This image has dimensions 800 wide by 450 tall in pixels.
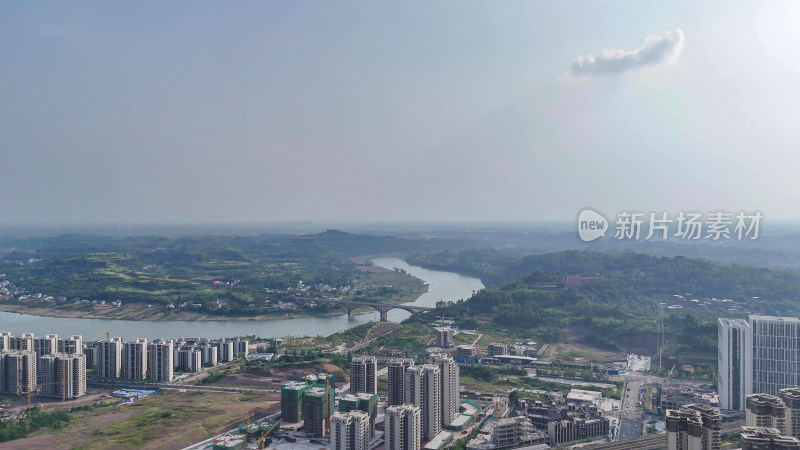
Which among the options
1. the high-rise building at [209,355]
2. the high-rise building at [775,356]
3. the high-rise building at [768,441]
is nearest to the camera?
the high-rise building at [768,441]

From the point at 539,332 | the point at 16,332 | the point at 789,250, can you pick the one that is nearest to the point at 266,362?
the point at 539,332

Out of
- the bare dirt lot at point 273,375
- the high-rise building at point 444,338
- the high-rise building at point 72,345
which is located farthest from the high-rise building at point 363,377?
the high-rise building at point 72,345

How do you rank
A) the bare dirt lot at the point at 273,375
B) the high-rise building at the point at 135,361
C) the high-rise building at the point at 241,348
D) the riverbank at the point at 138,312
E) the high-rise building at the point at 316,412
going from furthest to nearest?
the riverbank at the point at 138,312 < the high-rise building at the point at 241,348 < the high-rise building at the point at 135,361 < the bare dirt lot at the point at 273,375 < the high-rise building at the point at 316,412

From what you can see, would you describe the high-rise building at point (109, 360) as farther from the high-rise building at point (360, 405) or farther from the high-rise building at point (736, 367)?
the high-rise building at point (736, 367)

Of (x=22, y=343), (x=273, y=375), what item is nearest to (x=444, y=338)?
(x=273, y=375)

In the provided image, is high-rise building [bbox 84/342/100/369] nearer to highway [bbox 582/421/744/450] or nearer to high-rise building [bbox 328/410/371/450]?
high-rise building [bbox 328/410/371/450]

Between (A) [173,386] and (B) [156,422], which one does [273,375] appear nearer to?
(A) [173,386]

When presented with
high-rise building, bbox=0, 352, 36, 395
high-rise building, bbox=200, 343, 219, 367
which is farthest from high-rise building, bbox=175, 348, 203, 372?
high-rise building, bbox=0, 352, 36, 395
